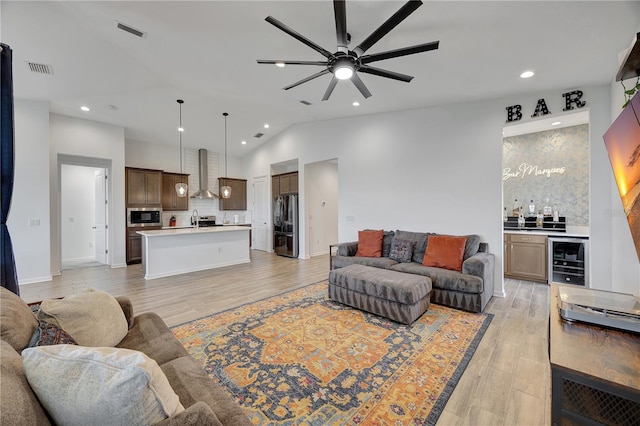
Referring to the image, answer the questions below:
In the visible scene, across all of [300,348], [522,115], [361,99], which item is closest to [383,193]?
[361,99]

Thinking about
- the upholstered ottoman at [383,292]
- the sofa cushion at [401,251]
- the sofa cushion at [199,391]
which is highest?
the sofa cushion at [401,251]

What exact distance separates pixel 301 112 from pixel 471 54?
11.6ft

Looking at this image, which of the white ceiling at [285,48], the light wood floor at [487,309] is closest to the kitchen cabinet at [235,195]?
→ the light wood floor at [487,309]

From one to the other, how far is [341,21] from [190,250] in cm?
497

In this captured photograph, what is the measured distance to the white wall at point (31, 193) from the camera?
441 centimetres

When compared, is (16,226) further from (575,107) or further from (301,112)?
(575,107)

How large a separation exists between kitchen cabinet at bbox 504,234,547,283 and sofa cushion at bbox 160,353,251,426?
525 cm

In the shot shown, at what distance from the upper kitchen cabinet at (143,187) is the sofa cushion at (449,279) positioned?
6.38 meters

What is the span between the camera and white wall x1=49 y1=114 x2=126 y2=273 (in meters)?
5.09

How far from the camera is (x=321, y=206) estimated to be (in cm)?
727

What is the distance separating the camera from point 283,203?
7.25m

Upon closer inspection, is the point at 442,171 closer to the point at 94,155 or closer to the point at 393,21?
the point at 393,21

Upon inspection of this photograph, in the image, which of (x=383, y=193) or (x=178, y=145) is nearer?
(x=383, y=193)

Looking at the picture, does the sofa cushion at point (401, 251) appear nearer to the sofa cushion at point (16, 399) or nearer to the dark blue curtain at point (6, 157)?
the sofa cushion at point (16, 399)
